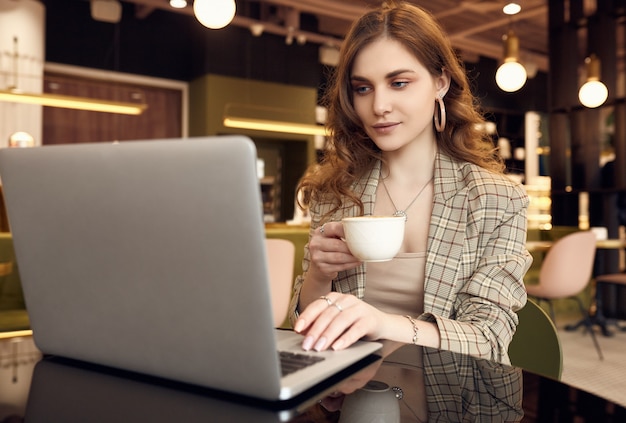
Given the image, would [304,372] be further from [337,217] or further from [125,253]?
[337,217]

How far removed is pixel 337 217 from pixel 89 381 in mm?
890

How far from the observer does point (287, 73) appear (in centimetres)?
757

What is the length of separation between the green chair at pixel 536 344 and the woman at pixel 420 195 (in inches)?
1.1

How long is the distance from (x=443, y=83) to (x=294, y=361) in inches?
38.0

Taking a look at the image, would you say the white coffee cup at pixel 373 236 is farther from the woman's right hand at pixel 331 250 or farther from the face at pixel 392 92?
the face at pixel 392 92

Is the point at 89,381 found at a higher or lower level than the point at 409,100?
lower

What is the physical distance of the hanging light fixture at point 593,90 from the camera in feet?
16.1

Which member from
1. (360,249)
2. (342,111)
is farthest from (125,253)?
(342,111)

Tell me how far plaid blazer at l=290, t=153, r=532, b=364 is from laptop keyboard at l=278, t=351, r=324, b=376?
1.43 feet

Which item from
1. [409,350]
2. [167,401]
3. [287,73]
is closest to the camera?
[167,401]

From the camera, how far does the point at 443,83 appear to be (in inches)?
55.2

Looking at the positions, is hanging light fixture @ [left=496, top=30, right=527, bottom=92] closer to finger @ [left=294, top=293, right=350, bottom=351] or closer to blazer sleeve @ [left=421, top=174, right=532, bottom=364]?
blazer sleeve @ [left=421, top=174, right=532, bottom=364]

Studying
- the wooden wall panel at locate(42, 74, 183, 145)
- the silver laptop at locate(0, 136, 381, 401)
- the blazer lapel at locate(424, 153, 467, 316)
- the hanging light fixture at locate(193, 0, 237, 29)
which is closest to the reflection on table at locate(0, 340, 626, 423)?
the silver laptop at locate(0, 136, 381, 401)

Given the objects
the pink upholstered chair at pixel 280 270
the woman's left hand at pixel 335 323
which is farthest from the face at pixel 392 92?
the pink upholstered chair at pixel 280 270
